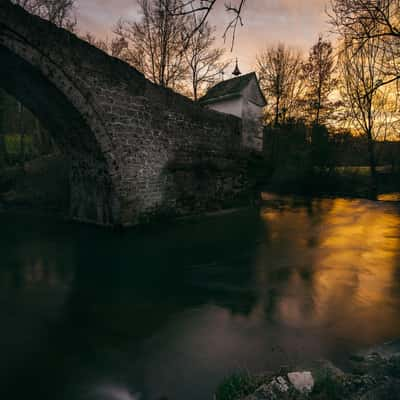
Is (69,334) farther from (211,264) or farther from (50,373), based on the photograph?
(211,264)

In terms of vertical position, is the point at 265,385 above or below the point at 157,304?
above

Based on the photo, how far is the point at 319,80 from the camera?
68.7 ft

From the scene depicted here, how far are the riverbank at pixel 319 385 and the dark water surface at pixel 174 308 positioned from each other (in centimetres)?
35

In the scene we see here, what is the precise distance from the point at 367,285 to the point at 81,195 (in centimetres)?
782

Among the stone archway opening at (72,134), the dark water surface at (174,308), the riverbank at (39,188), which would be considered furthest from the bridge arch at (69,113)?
the riverbank at (39,188)

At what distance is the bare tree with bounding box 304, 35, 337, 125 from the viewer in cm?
2059

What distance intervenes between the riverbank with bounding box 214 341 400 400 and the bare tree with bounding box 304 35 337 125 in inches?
825

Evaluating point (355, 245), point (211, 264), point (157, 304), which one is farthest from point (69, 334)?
point (355, 245)

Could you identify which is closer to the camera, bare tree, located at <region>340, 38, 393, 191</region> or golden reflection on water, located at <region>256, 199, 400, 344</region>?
golden reflection on water, located at <region>256, 199, 400, 344</region>

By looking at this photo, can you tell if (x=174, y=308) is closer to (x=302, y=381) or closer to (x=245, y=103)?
(x=302, y=381)

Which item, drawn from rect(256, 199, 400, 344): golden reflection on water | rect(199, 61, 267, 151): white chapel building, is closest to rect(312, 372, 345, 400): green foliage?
rect(256, 199, 400, 344): golden reflection on water

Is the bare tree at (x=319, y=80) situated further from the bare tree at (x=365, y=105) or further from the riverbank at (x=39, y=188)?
the riverbank at (x=39, y=188)

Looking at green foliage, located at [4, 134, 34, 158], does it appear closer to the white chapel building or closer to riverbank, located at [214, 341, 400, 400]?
the white chapel building

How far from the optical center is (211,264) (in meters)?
5.39
